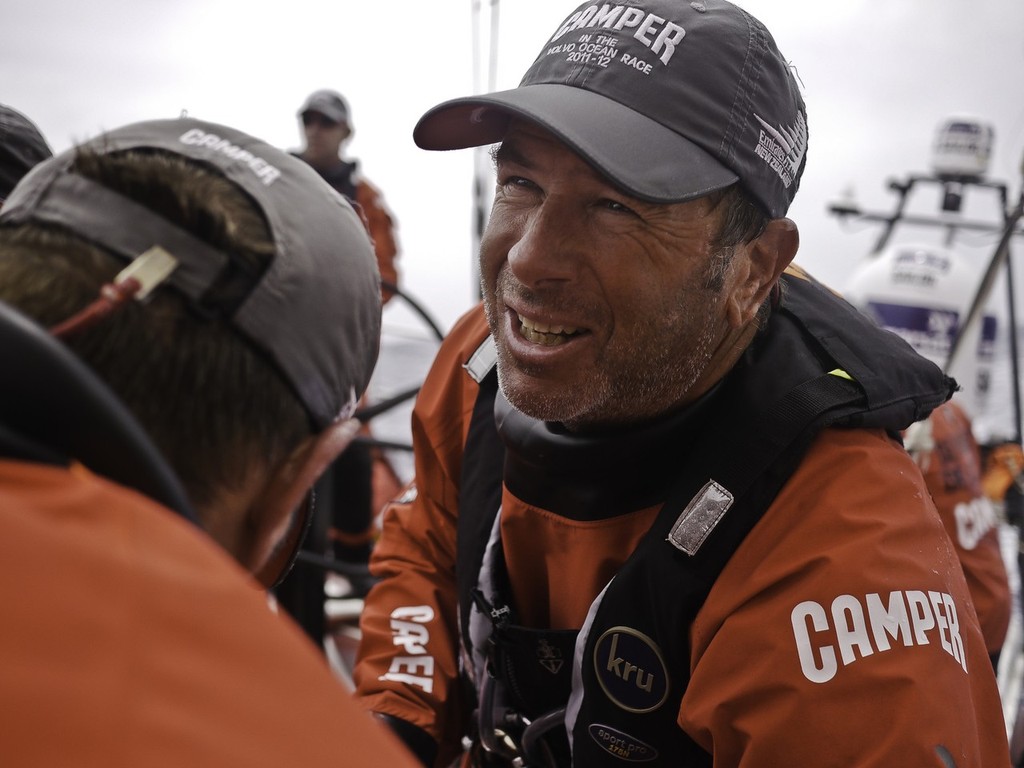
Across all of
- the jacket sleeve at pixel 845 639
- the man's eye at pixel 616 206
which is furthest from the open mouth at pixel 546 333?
the jacket sleeve at pixel 845 639

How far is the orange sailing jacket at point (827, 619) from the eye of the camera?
890mm

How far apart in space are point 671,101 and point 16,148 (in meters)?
1.00

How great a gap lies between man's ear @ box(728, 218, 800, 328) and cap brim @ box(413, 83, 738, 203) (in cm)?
12

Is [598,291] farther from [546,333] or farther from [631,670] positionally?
[631,670]

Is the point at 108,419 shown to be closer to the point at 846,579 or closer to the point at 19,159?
the point at 846,579

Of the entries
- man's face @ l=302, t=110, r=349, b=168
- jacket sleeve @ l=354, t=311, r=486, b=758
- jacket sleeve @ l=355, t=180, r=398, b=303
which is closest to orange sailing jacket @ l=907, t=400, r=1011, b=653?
jacket sleeve @ l=354, t=311, r=486, b=758

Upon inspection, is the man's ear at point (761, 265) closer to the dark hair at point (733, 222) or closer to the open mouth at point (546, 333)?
the dark hair at point (733, 222)

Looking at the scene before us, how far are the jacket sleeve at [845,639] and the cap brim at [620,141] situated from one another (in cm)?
31

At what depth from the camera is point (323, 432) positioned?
0.67 metres

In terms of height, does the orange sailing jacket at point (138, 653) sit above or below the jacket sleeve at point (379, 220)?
above

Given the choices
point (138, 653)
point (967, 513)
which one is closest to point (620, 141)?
point (138, 653)

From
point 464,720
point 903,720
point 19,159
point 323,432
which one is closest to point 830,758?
point 903,720

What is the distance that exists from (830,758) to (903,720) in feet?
0.24

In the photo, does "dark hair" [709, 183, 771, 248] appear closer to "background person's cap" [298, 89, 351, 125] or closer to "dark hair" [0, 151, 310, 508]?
"dark hair" [0, 151, 310, 508]
